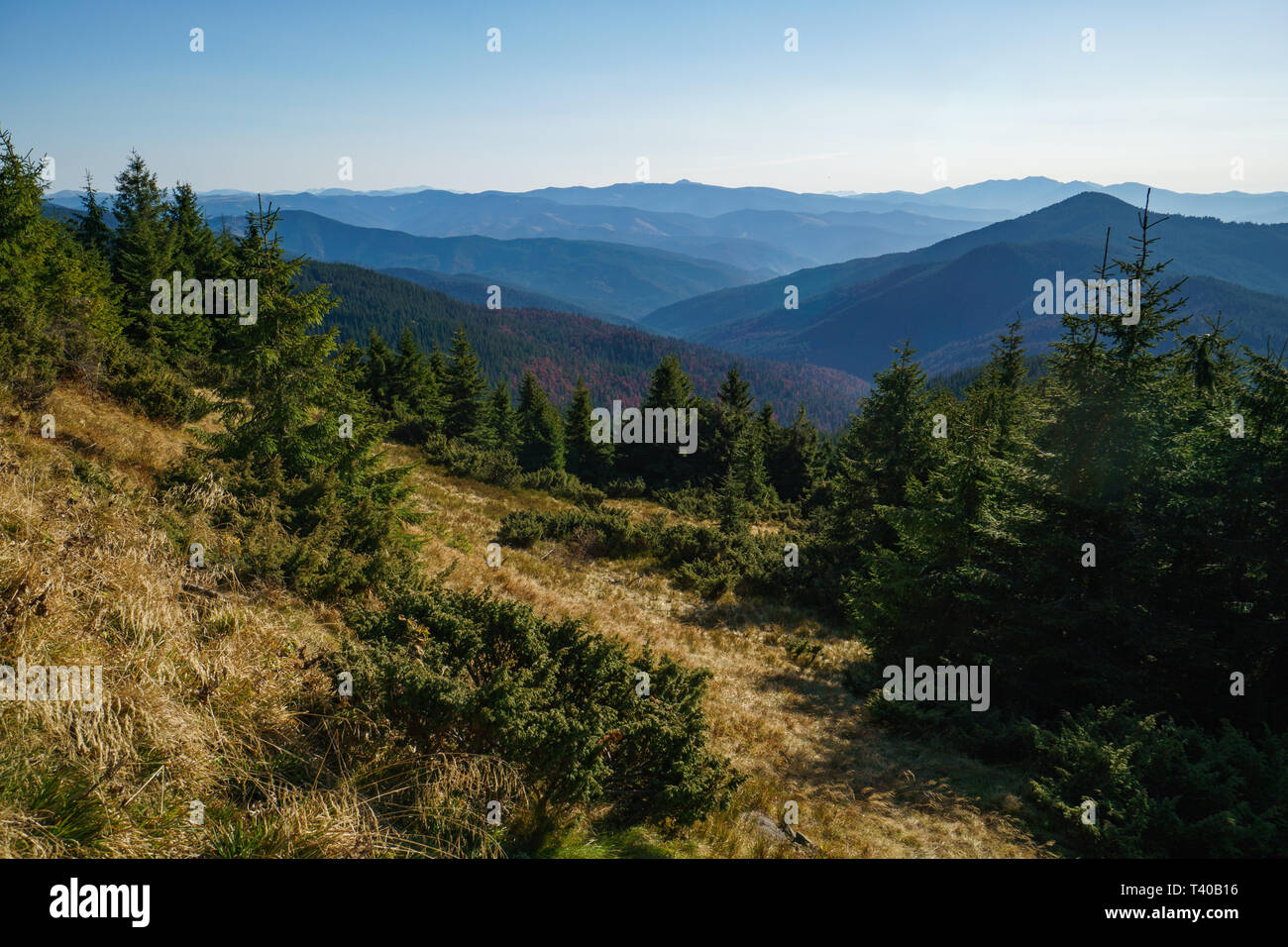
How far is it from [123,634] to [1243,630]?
42.2 feet

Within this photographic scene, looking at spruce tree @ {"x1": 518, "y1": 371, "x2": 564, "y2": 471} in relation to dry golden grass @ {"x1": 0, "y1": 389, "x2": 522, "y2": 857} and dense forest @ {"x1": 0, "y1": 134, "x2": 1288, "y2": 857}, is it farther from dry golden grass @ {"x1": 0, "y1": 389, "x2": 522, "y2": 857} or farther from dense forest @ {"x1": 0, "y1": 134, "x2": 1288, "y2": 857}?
dry golden grass @ {"x1": 0, "y1": 389, "x2": 522, "y2": 857}

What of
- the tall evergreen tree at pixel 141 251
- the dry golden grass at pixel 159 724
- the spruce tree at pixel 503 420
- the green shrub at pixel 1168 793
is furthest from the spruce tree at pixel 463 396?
the green shrub at pixel 1168 793

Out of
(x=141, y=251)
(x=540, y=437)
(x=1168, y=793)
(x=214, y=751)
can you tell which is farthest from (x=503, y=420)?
(x=1168, y=793)

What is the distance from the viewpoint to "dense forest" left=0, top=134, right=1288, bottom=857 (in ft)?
18.4

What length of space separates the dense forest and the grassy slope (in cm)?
43

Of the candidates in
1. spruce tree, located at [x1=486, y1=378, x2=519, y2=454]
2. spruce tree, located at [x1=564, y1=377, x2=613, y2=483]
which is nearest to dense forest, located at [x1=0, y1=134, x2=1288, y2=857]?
spruce tree, located at [x1=564, y1=377, x2=613, y2=483]

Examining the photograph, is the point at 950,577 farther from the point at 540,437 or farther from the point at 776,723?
the point at 540,437

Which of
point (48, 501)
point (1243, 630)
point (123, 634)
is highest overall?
point (48, 501)

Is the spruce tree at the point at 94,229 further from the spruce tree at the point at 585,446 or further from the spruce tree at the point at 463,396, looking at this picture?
the spruce tree at the point at 585,446

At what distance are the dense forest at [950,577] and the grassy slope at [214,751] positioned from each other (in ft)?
1.41

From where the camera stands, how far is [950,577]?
1080 cm
